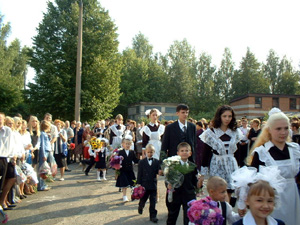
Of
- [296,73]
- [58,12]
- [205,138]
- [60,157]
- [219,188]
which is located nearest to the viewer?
[219,188]

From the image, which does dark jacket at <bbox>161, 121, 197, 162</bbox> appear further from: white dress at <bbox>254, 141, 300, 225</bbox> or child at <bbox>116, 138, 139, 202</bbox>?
child at <bbox>116, 138, 139, 202</bbox>

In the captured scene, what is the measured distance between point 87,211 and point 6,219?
1.72 metres

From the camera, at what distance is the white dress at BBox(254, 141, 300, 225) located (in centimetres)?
345

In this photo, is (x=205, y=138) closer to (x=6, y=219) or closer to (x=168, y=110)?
(x=6, y=219)

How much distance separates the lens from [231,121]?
4.98 m

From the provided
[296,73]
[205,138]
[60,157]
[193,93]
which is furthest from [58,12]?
[296,73]

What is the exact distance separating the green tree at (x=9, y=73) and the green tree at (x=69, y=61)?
2.44 m

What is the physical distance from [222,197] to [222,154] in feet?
4.37

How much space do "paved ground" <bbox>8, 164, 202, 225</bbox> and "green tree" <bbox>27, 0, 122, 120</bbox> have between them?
16329mm

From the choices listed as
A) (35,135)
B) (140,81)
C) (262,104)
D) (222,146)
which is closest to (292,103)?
(262,104)

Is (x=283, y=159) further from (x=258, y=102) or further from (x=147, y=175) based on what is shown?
(x=258, y=102)

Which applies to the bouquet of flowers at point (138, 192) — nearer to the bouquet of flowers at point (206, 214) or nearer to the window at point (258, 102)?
the bouquet of flowers at point (206, 214)

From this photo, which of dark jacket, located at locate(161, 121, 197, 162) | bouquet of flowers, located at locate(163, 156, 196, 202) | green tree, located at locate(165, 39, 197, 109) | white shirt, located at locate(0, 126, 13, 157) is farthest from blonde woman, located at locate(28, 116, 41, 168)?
green tree, located at locate(165, 39, 197, 109)

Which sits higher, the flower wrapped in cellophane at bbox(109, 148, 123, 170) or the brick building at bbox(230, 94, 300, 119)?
the brick building at bbox(230, 94, 300, 119)
